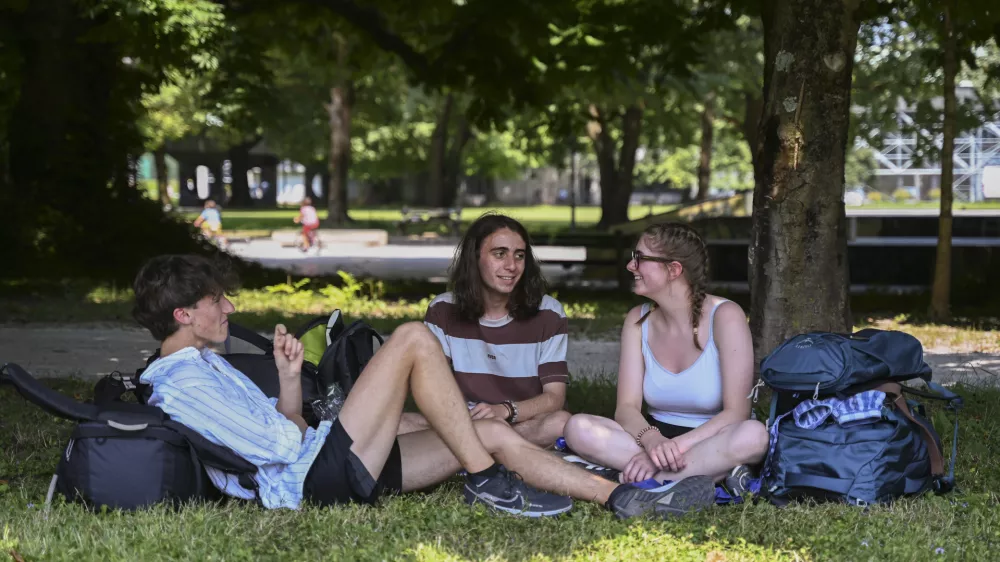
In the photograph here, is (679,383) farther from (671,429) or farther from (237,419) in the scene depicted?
(237,419)

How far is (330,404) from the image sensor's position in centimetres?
515

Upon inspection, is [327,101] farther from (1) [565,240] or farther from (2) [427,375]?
(2) [427,375]

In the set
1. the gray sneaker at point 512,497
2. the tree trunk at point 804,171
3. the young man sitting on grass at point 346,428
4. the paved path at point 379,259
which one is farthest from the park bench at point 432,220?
the gray sneaker at point 512,497

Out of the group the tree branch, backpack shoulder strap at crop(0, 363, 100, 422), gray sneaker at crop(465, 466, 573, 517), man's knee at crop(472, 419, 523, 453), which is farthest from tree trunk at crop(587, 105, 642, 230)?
backpack shoulder strap at crop(0, 363, 100, 422)

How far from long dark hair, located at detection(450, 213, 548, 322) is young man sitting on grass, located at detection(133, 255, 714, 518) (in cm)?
68

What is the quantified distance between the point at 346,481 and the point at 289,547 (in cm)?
46

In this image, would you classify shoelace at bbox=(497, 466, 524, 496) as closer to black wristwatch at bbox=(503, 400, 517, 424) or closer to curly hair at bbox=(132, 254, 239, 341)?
black wristwatch at bbox=(503, 400, 517, 424)

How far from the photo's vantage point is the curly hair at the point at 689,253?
527 centimetres

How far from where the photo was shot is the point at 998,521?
4.81m

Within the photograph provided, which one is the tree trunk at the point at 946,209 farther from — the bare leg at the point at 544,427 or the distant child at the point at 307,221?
the distant child at the point at 307,221

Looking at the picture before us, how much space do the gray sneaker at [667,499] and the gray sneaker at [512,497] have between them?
0.20 meters

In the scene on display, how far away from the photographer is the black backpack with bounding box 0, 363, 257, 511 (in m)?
4.33

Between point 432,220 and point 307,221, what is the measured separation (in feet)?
35.8

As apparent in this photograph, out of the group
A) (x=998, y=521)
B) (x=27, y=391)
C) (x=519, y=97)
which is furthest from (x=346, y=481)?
(x=519, y=97)
